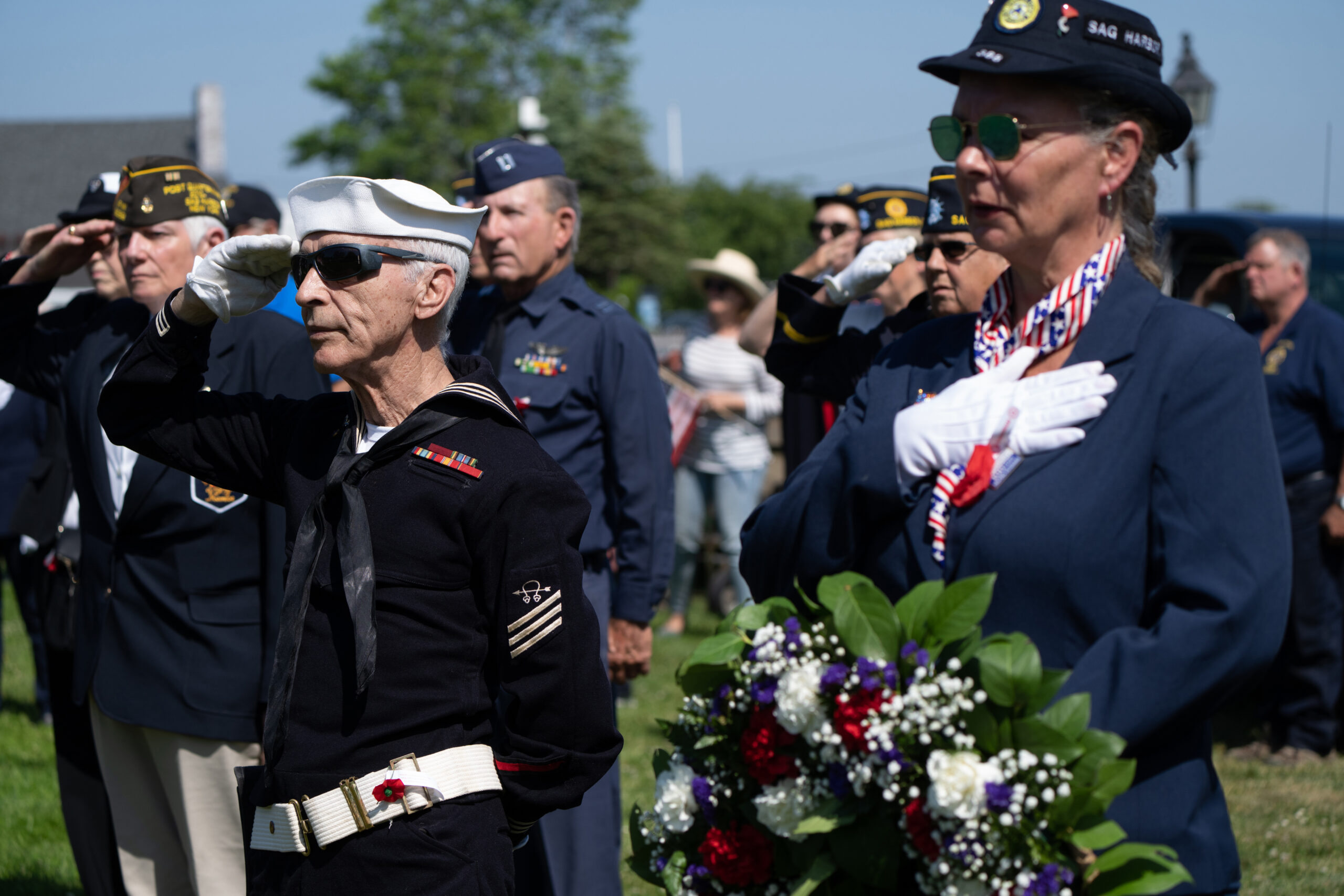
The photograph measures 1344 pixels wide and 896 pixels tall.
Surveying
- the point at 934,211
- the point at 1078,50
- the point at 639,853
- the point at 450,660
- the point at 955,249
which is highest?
the point at 1078,50

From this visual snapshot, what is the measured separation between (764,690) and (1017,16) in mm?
1142

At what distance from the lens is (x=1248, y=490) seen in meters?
1.86

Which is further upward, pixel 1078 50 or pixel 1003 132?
pixel 1078 50

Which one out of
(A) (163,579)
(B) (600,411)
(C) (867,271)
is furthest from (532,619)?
(B) (600,411)

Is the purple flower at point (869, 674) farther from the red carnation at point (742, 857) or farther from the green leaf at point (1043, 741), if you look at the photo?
the red carnation at point (742, 857)

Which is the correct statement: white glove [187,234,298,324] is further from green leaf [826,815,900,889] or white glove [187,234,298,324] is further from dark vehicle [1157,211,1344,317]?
dark vehicle [1157,211,1344,317]

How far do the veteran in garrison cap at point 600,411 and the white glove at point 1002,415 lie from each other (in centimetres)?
247

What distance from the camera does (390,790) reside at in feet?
7.59

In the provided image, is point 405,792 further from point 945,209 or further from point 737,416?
point 737,416

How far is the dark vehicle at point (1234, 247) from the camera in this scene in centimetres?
843

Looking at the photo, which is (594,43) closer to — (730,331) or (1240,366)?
(730,331)

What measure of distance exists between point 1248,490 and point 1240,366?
20 cm

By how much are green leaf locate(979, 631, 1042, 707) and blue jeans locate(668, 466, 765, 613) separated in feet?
24.3

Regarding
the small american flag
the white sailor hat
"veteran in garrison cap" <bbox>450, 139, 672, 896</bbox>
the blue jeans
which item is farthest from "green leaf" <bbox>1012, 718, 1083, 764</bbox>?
the blue jeans
